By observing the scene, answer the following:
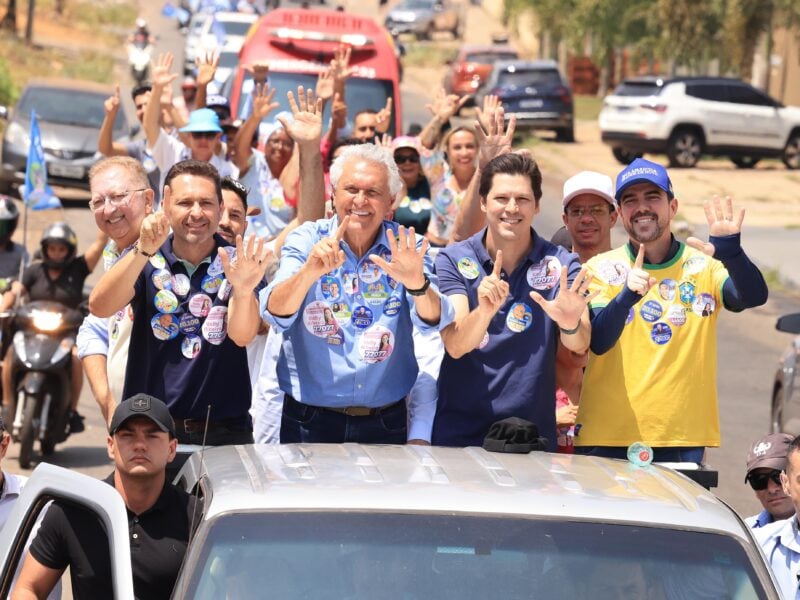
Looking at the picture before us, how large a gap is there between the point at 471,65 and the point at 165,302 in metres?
35.5

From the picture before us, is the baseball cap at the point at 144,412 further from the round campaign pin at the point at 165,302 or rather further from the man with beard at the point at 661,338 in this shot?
the man with beard at the point at 661,338

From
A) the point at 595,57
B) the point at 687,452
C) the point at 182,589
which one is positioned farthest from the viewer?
the point at 595,57

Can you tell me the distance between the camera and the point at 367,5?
6825cm

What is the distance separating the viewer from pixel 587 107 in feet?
148

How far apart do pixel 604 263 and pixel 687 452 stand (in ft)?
2.51

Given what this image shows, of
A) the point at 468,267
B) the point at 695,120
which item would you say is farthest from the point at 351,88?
the point at 695,120

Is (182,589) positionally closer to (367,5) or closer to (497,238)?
(497,238)

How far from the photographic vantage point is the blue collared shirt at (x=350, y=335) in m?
5.57

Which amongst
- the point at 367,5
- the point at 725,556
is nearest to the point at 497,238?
the point at 725,556

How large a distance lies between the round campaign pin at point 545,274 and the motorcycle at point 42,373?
4915 mm

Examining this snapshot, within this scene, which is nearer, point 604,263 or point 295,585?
point 295,585

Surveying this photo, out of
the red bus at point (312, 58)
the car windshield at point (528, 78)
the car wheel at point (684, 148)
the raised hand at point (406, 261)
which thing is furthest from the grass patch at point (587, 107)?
the raised hand at point (406, 261)

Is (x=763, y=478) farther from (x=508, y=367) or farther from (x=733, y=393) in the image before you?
(x=733, y=393)

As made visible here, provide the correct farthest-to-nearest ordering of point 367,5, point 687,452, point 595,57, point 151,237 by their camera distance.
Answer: point 367,5
point 595,57
point 687,452
point 151,237
